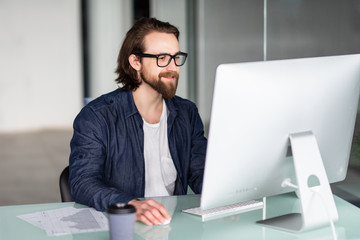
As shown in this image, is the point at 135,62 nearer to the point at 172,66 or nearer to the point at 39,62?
the point at 172,66

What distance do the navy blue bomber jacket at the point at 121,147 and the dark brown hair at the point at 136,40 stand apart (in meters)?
0.09

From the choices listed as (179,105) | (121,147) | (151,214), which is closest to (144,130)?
(121,147)

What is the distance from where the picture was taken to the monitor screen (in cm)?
158

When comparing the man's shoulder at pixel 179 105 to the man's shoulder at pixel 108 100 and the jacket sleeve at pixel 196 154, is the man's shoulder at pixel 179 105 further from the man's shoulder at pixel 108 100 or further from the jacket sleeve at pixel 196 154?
the man's shoulder at pixel 108 100

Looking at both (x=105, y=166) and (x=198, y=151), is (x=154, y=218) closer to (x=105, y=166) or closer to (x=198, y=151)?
(x=105, y=166)

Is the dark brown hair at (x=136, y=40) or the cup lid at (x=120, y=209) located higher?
the dark brown hair at (x=136, y=40)

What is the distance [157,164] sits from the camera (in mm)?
2557

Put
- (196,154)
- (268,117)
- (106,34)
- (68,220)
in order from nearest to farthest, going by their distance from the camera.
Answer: (268,117) → (68,220) → (196,154) → (106,34)

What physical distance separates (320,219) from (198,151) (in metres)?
1.01

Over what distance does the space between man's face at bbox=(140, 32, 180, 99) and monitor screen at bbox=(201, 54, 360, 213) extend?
Answer: 827 millimetres

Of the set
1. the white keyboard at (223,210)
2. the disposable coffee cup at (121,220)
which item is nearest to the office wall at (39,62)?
the white keyboard at (223,210)

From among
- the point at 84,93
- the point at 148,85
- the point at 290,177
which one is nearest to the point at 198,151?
the point at 148,85

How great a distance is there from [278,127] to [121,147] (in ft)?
3.16

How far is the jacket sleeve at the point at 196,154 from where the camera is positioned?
8.54 feet
